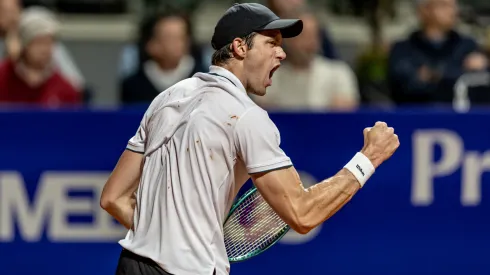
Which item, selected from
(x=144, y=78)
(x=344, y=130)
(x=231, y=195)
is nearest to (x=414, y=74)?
(x=344, y=130)

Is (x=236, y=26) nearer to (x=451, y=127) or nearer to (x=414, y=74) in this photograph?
(x=451, y=127)

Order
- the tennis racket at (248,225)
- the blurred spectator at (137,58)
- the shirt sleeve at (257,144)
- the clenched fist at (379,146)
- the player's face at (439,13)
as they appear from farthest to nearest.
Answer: the blurred spectator at (137,58)
the player's face at (439,13)
the tennis racket at (248,225)
the clenched fist at (379,146)
the shirt sleeve at (257,144)

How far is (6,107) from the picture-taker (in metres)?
8.69

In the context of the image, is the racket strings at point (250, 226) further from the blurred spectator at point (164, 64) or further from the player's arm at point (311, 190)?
the blurred spectator at point (164, 64)

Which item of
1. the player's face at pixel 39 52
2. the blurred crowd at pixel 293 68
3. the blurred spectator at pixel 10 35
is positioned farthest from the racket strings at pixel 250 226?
the blurred spectator at pixel 10 35

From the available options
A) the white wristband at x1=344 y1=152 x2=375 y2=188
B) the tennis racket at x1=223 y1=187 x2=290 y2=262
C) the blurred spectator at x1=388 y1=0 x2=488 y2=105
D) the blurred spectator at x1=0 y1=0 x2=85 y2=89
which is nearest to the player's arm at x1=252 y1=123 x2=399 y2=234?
the white wristband at x1=344 y1=152 x2=375 y2=188

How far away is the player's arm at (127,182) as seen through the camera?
478 cm

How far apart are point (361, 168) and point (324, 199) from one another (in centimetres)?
23

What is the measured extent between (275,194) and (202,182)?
0.30 metres

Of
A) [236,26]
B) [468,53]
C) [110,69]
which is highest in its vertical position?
[236,26]

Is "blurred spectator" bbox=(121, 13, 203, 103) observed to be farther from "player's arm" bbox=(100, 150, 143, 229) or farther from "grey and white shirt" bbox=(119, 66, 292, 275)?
"grey and white shirt" bbox=(119, 66, 292, 275)

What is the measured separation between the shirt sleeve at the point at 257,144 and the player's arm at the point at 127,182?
0.59 metres

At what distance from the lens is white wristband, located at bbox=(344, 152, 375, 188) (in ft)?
14.8

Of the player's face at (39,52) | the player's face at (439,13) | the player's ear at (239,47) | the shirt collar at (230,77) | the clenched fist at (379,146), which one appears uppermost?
Result: the player's ear at (239,47)
